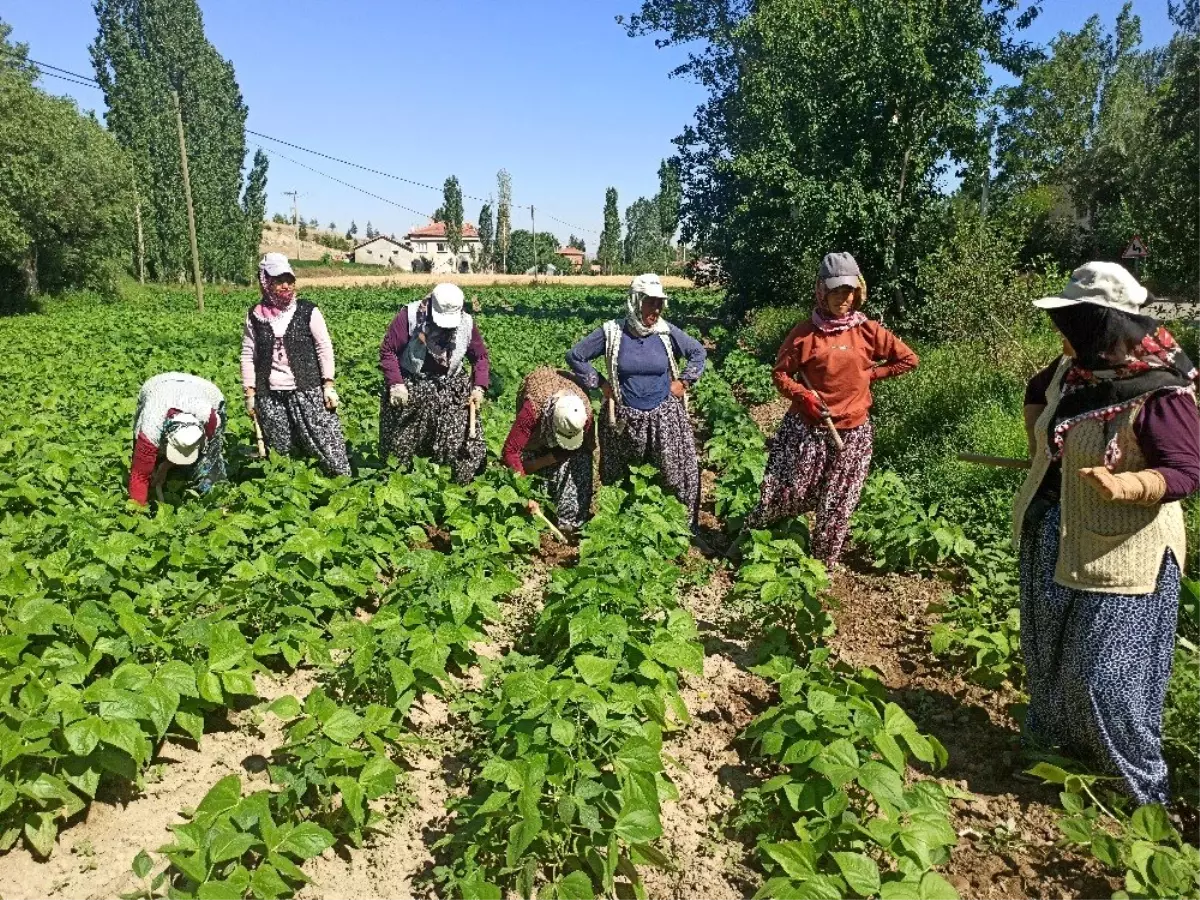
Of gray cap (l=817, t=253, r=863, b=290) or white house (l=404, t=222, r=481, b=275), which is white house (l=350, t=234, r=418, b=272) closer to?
white house (l=404, t=222, r=481, b=275)

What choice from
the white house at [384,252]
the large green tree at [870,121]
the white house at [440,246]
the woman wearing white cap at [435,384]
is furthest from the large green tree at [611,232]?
the woman wearing white cap at [435,384]

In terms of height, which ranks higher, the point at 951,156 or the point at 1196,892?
the point at 951,156

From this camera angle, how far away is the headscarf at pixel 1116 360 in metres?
2.60

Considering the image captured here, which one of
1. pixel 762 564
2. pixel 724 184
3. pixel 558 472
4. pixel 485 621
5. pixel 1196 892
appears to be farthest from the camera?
pixel 724 184

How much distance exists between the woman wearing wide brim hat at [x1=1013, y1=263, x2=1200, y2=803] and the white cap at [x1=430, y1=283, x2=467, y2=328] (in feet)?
11.6

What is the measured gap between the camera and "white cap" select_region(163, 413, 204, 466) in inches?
190

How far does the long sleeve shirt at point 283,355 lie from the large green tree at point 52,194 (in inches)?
868

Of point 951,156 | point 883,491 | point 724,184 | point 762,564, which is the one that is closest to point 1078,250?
point 724,184

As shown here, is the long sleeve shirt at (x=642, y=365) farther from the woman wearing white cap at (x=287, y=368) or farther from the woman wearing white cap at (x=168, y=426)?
the woman wearing white cap at (x=168, y=426)

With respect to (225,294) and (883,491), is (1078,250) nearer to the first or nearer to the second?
(883,491)

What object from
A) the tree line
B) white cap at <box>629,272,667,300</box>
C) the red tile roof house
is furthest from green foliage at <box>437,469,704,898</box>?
the red tile roof house

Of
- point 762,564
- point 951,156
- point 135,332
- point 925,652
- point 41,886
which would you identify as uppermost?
point 951,156

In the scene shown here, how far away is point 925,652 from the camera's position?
420 centimetres

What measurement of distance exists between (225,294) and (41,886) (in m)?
33.9
